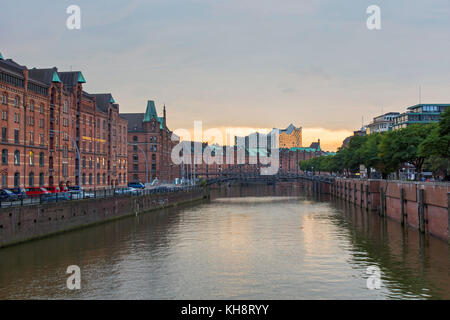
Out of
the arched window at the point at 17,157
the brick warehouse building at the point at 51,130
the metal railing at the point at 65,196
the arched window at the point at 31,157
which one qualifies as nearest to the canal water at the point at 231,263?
the metal railing at the point at 65,196

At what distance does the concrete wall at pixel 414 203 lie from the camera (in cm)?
4244

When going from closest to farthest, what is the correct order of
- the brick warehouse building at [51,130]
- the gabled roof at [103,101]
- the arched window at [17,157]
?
the brick warehouse building at [51,130], the arched window at [17,157], the gabled roof at [103,101]

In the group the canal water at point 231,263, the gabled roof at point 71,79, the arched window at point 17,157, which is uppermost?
the gabled roof at point 71,79

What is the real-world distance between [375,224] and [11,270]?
144 ft

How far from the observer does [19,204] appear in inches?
1631

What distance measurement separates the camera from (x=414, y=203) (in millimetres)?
52156

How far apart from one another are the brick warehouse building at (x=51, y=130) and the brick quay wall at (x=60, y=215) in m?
A: 6.13

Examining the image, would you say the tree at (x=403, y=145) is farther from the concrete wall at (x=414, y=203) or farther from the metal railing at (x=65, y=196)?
the metal railing at (x=65, y=196)

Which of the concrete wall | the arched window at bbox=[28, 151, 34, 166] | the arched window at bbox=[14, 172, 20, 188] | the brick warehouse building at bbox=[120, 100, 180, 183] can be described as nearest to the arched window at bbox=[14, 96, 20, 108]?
the arched window at bbox=[28, 151, 34, 166]

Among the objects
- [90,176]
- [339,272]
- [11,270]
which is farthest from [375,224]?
[90,176]

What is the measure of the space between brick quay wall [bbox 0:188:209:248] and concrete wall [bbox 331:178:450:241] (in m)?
37.3

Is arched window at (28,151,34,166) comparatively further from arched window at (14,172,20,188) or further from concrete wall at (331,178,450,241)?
concrete wall at (331,178,450,241)

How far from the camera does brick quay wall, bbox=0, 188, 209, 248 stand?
39.6 m

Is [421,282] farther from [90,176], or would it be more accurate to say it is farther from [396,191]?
[90,176]
